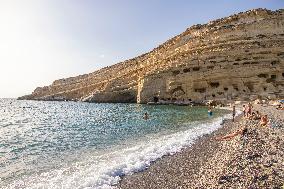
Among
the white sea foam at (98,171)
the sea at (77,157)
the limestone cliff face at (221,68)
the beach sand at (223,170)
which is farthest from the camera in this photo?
the limestone cliff face at (221,68)

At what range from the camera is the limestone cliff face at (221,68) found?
63344mm

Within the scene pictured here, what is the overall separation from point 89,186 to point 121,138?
12722mm

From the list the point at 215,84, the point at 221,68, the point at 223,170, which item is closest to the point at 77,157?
the point at 223,170

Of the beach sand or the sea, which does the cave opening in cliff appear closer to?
the sea

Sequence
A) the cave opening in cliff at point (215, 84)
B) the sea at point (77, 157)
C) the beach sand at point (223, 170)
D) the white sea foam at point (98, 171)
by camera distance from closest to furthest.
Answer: the beach sand at point (223, 170), the white sea foam at point (98, 171), the sea at point (77, 157), the cave opening in cliff at point (215, 84)

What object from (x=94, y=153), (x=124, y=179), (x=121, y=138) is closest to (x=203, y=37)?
(x=121, y=138)

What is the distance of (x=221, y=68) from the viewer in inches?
2559

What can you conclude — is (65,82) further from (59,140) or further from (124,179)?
(124,179)

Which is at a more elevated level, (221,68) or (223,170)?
(221,68)

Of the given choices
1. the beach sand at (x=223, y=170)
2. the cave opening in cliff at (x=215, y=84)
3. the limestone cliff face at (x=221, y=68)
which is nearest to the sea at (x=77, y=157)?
the beach sand at (x=223, y=170)

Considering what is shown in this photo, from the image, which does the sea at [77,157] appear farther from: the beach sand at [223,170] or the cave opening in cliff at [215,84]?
the cave opening in cliff at [215,84]

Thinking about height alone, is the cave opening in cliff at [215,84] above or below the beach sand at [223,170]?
above

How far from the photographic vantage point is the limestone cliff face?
2494 inches

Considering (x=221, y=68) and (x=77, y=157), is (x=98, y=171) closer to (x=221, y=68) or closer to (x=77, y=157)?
(x=77, y=157)
